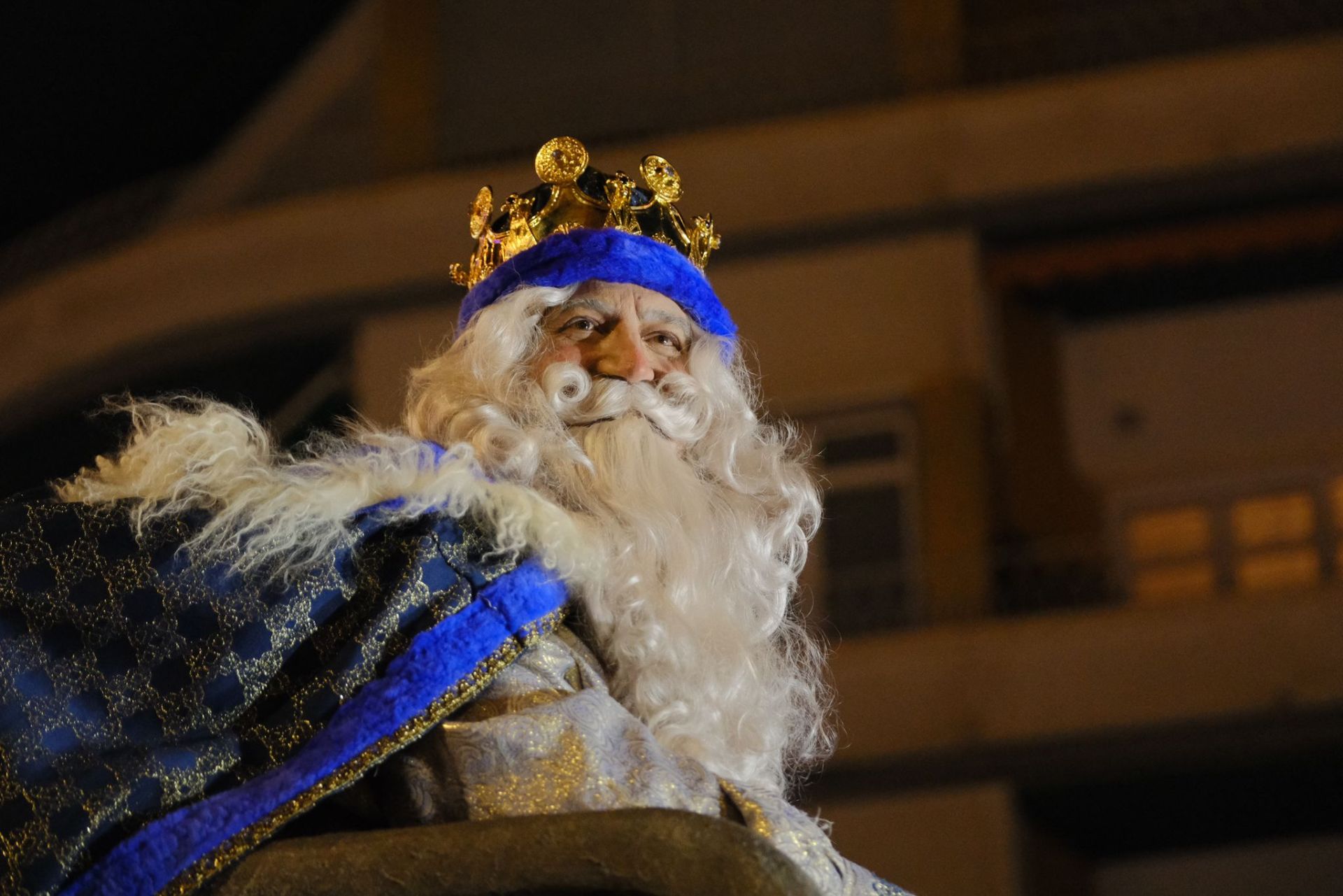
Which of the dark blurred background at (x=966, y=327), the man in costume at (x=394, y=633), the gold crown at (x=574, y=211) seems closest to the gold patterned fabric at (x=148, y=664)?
the man in costume at (x=394, y=633)

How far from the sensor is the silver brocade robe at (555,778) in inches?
73.4

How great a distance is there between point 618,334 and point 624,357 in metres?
0.05

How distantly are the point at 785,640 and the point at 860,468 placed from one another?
5.94 meters

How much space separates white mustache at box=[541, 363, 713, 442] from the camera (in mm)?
2475

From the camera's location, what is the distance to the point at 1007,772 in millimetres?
7809

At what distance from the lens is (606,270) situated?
2.64m

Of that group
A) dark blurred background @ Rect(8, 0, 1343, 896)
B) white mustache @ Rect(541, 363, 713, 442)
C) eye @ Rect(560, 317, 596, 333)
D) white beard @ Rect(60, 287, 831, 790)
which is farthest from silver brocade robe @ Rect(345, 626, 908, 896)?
dark blurred background @ Rect(8, 0, 1343, 896)

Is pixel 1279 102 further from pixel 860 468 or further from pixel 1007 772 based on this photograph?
pixel 1007 772

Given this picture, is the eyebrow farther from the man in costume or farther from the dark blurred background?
the dark blurred background

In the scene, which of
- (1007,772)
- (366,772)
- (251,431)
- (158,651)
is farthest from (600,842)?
(1007,772)

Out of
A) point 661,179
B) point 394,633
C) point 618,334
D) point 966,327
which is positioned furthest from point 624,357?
point 966,327

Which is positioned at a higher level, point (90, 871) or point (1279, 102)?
point (1279, 102)

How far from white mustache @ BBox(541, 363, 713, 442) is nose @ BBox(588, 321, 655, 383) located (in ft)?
0.04

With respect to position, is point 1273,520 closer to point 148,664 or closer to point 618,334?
point 618,334
